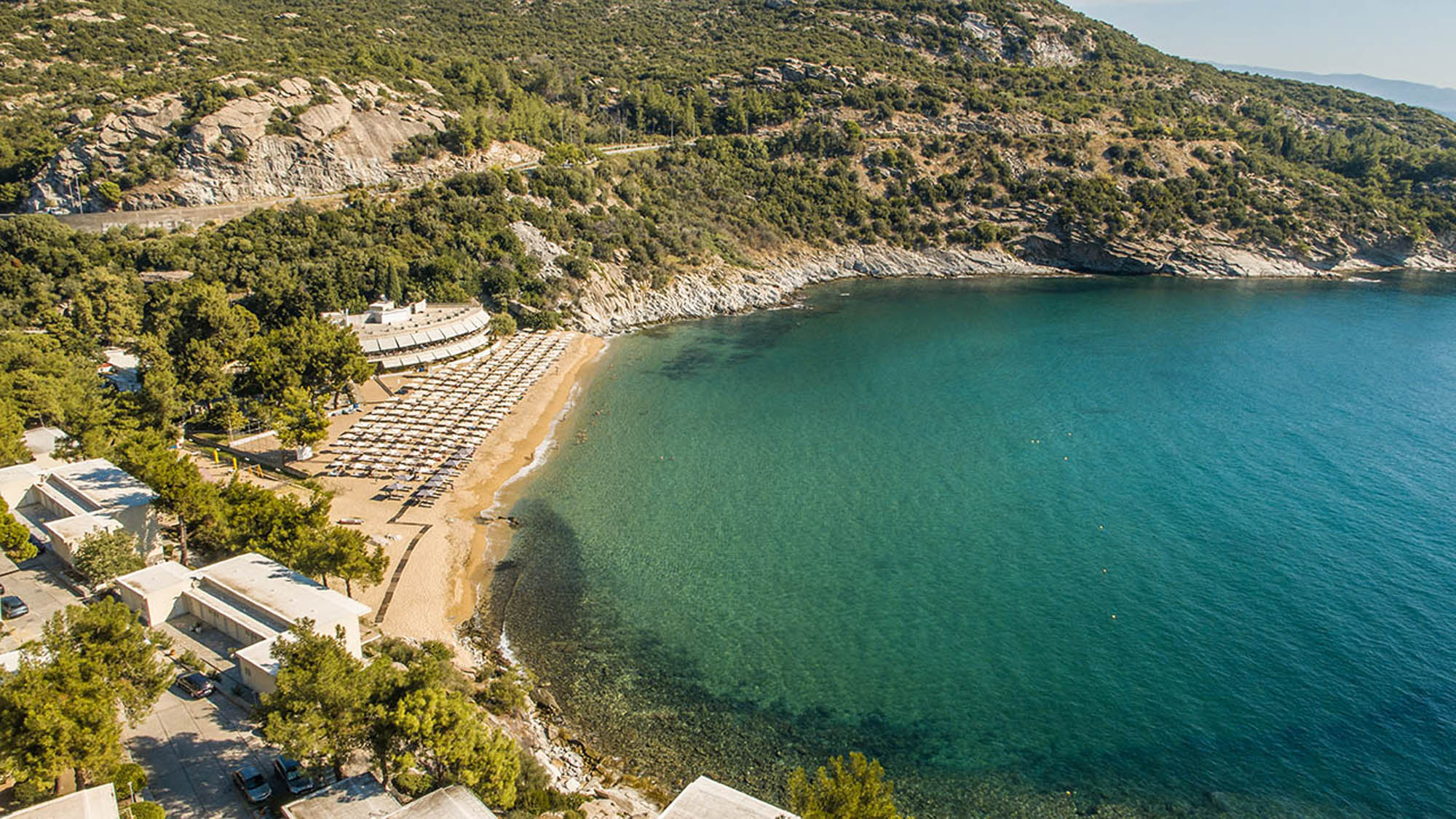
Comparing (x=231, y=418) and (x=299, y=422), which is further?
(x=231, y=418)

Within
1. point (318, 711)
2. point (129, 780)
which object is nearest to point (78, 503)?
point (129, 780)

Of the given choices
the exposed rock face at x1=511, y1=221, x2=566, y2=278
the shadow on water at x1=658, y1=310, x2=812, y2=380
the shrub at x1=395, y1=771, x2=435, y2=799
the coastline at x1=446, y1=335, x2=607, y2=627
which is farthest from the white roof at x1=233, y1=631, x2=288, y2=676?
the exposed rock face at x1=511, y1=221, x2=566, y2=278

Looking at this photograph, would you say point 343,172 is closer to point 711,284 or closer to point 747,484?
point 711,284

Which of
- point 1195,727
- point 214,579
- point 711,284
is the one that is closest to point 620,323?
point 711,284

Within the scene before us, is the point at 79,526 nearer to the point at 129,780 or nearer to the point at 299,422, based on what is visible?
the point at 299,422

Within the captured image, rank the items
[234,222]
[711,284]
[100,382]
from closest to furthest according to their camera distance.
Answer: [100,382] → [234,222] → [711,284]

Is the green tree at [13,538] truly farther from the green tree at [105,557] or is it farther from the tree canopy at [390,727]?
the tree canopy at [390,727]

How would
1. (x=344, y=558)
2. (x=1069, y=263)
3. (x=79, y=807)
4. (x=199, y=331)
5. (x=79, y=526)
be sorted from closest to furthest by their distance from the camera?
(x=79, y=807)
(x=344, y=558)
(x=79, y=526)
(x=199, y=331)
(x=1069, y=263)
